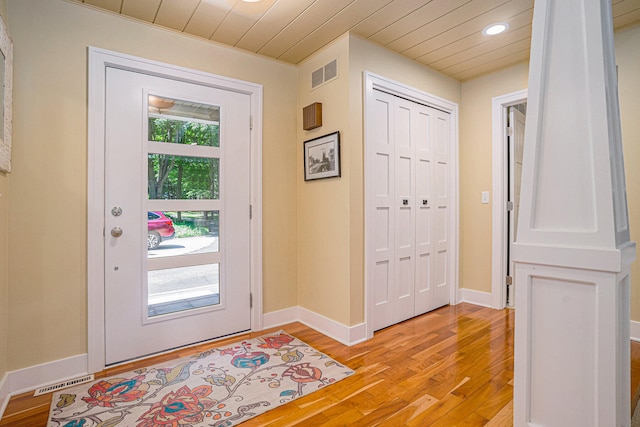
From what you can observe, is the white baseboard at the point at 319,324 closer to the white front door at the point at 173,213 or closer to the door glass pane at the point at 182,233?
the white front door at the point at 173,213

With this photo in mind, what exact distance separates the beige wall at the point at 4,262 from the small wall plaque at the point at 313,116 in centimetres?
194

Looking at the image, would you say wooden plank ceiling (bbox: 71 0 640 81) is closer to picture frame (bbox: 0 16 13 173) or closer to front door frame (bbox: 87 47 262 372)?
front door frame (bbox: 87 47 262 372)

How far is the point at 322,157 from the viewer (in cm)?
278

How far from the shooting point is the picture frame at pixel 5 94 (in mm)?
1706

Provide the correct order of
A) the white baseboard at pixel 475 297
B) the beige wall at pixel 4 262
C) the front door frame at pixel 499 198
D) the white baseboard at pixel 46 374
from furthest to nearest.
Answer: the white baseboard at pixel 475 297 < the front door frame at pixel 499 198 < the white baseboard at pixel 46 374 < the beige wall at pixel 4 262

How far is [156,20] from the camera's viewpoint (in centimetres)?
232

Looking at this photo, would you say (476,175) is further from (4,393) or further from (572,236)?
(4,393)

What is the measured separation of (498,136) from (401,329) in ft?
6.85

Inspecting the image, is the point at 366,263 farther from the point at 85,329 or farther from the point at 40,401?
the point at 40,401

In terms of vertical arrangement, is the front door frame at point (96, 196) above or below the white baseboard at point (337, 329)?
above

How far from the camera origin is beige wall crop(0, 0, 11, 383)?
1812mm

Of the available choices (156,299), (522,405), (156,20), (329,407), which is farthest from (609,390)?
(156,20)

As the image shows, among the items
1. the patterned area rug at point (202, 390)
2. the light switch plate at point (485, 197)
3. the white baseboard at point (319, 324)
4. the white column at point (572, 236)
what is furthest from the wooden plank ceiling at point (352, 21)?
the patterned area rug at point (202, 390)

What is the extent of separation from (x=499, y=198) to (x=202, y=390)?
302cm
